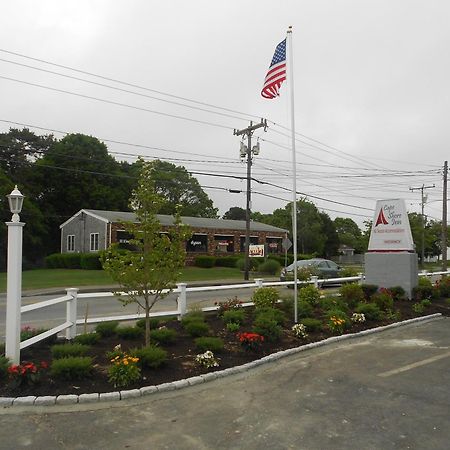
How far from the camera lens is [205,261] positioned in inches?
1674

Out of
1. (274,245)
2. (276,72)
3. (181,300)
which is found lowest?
(181,300)

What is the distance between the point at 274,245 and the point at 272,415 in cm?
4636

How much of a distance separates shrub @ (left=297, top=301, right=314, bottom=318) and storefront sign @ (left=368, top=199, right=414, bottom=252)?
527cm

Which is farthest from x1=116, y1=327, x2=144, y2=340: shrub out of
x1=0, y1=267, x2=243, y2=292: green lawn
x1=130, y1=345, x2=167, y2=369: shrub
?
x1=0, y1=267, x2=243, y2=292: green lawn

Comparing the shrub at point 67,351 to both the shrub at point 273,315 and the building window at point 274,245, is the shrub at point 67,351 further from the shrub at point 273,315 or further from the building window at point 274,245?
the building window at point 274,245

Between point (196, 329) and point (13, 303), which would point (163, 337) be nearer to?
point (196, 329)

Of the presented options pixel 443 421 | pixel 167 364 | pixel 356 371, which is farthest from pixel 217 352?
pixel 443 421

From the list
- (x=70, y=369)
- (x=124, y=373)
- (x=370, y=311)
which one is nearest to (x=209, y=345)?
(x=124, y=373)

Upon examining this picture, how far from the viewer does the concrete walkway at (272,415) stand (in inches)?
181

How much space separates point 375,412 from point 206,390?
2151 mm

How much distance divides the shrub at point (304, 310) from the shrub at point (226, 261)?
31.2 m

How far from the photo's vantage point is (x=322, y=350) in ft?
29.0

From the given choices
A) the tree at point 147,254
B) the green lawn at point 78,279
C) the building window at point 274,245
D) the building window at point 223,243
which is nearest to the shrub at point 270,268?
the green lawn at point 78,279

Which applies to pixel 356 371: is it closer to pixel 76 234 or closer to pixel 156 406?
pixel 156 406
